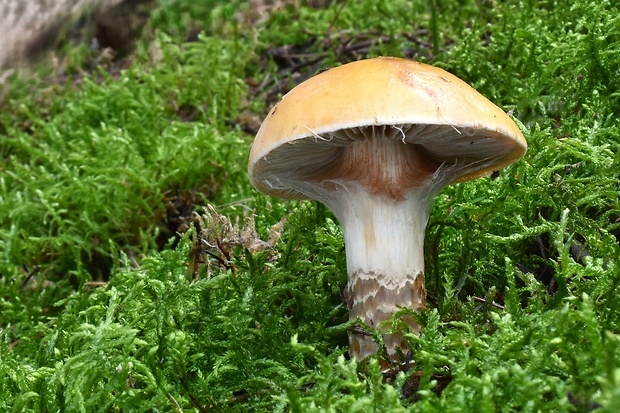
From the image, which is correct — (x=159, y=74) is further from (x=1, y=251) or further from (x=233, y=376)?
(x=233, y=376)

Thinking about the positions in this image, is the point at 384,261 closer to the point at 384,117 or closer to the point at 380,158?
the point at 380,158

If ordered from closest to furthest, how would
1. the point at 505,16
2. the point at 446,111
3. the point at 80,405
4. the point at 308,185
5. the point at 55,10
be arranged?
the point at 446,111 < the point at 80,405 < the point at 308,185 < the point at 505,16 < the point at 55,10

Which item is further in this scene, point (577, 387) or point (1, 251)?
point (1, 251)

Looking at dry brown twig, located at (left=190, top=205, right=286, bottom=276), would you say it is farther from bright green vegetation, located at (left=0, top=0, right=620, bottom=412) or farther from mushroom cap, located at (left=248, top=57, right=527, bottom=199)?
mushroom cap, located at (left=248, top=57, right=527, bottom=199)

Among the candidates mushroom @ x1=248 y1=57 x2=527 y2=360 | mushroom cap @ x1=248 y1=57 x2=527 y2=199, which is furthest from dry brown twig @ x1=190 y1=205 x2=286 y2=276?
mushroom cap @ x1=248 y1=57 x2=527 y2=199

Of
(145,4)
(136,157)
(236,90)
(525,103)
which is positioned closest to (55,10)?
(145,4)

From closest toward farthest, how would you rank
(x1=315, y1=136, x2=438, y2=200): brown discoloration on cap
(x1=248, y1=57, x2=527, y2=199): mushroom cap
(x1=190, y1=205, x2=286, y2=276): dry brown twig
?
(x1=248, y1=57, x2=527, y2=199): mushroom cap
(x1=315, y1=136, x2=438, y2=200): brown discoloration on cap
(x1=190, y1=205, x2=286, y2=276): dry brown twig

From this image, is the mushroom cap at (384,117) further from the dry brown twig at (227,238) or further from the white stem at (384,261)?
the dry brown twig at (227,238)
